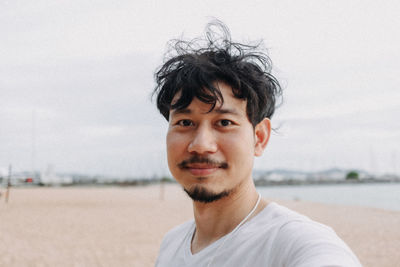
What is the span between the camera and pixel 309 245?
44.4 inches

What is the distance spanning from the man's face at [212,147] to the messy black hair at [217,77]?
4 centimetres

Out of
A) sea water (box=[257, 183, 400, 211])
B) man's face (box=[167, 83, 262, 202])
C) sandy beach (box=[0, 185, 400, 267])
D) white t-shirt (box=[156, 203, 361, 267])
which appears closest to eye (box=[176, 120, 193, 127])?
man's face (box=[167, 83, 262, 202])

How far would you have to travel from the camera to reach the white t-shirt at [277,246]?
1.07 meters

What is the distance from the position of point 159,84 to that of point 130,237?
11.4 m

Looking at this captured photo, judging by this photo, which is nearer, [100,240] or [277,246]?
[277,246]

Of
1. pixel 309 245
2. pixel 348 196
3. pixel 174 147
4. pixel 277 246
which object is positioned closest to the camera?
pixel 309 245

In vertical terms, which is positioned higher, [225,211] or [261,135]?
[261,135]

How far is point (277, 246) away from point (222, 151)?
0.43 m

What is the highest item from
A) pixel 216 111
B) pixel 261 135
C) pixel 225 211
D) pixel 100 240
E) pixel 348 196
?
pixel 216 111

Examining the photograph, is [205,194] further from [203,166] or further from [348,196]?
[348,196]

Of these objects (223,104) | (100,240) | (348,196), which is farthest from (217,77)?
(348,196)

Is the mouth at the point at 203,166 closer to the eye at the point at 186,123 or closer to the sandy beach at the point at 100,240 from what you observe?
the eye at the point at 186,123

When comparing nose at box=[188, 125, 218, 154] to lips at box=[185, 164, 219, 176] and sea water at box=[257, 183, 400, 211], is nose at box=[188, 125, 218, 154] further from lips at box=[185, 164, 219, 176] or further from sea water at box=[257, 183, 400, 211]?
sea water at box=[257, 183, 400, 211]

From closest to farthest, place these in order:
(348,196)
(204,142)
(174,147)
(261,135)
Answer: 1. (204,142)
2. (174,147)
3. (261,135)
4. (348,196)
